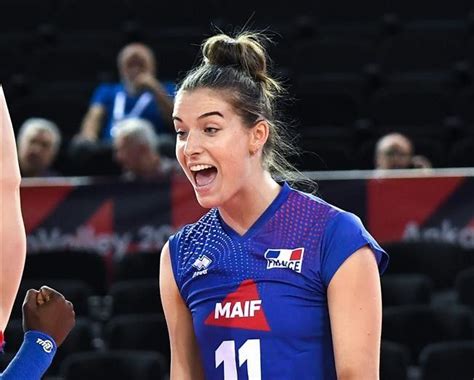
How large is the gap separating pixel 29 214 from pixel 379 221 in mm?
2040

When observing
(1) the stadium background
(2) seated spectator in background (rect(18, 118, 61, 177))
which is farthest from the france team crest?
(2) seated spectator in background (rect(18, 118, 61, 177))

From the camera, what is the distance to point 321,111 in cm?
884

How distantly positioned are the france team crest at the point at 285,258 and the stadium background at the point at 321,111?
7.78 ft

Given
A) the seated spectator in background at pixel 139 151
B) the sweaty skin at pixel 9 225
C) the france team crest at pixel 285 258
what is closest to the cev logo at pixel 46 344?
the sweaty skin at pixel 9 225

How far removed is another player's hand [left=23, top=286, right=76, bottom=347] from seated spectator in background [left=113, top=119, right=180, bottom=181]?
4316 millimetres

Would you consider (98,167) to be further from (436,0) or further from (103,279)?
(436,0)

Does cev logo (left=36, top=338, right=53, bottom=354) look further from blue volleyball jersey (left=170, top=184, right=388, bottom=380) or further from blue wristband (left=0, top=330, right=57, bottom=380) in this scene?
blue volleyball jersey (left=170, top=184, right=388, bottom=380)

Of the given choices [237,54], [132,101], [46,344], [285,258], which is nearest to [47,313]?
[46,344]

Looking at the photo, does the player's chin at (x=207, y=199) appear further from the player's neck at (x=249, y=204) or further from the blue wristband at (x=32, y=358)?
the blue wristband at (x=32, y=358)

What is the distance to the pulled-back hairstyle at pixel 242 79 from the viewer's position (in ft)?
10.3

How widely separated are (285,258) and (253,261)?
95mm

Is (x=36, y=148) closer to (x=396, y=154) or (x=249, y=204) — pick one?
(x=396, y=154)

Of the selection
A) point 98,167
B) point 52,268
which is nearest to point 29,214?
point 52,268

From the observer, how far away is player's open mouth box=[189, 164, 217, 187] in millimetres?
3092
